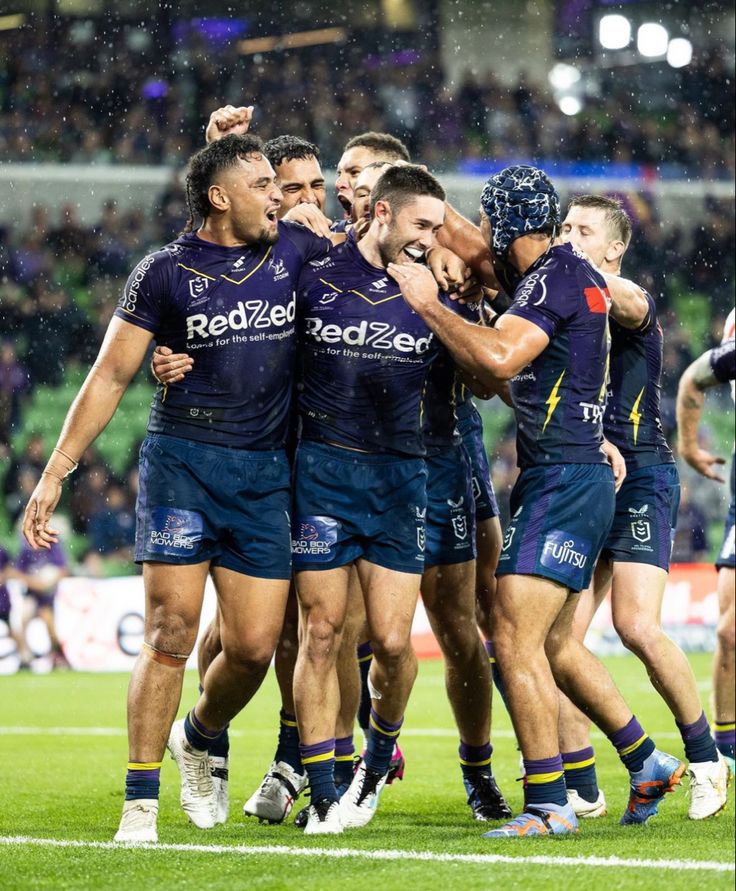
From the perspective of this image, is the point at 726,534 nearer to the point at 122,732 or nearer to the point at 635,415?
the point at 635,415

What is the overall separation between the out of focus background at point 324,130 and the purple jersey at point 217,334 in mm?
10057

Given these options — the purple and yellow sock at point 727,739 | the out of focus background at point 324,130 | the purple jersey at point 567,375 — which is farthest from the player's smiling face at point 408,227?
the out of focus background at point 324,130

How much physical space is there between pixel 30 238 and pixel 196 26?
5.69 meters

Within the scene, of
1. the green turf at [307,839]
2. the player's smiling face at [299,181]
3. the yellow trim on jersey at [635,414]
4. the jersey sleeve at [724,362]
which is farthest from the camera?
the jersey sleeve at [724,362]

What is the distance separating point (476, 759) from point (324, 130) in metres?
16.7

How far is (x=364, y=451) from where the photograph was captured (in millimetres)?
5703

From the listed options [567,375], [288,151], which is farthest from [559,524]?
[288,151]

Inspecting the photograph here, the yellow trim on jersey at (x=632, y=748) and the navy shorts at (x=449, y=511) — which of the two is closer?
the yellow trim on jersey at (x=632, y=748)

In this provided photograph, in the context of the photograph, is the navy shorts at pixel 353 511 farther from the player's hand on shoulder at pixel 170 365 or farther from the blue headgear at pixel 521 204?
the blue headgear at pixel 521 204

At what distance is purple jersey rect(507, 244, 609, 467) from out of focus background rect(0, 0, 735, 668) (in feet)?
34.3

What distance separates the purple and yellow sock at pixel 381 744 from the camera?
596cm

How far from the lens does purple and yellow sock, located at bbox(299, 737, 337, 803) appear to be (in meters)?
5.40

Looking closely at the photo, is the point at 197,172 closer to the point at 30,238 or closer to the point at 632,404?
the point at 632,404

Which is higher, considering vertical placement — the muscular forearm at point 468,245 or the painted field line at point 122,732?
the muscular forearm at point 468,245
